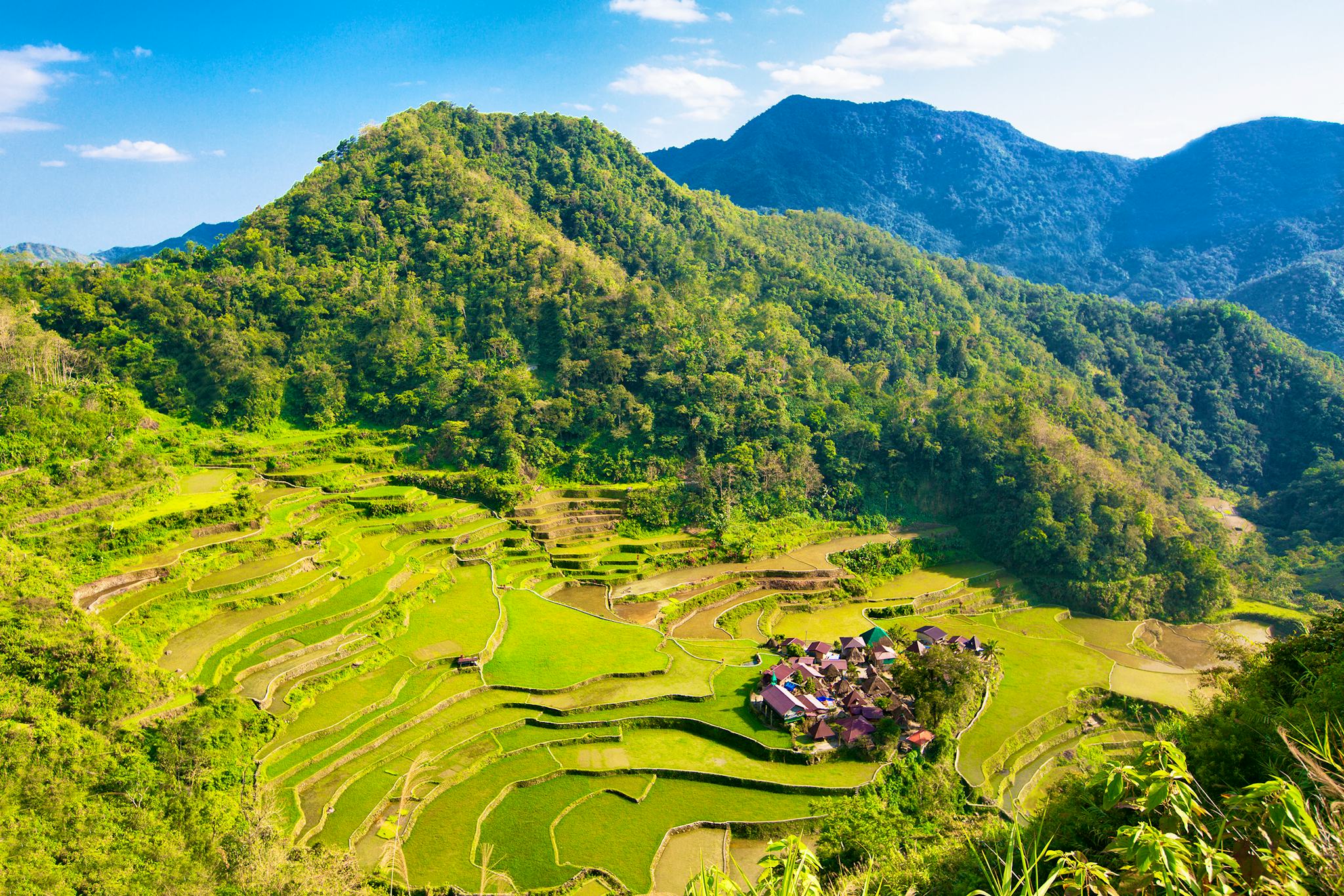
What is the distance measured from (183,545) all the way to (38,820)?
11.9 meters

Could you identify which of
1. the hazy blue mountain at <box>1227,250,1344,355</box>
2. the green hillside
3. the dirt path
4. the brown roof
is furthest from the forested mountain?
the hazy blue mountain at <box>1227,250,1344,355</box>

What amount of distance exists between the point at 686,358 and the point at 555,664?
2085 centimetres

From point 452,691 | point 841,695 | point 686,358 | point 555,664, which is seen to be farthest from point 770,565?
point 452,691

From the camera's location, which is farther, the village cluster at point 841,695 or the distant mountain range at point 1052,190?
the distant mountain range at point 1052,190

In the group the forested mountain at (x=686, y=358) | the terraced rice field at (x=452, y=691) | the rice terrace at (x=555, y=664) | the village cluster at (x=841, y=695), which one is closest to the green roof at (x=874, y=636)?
the rice terrace at (x=555, y=664)

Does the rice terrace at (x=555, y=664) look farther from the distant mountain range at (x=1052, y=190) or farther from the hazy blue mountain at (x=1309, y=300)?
the distant mountain range at (x=1052, y=190)

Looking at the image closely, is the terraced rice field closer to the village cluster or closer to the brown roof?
the brown roof

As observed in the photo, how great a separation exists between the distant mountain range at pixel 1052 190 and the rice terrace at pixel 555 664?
7064cm

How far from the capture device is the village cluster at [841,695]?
17688 millimetres

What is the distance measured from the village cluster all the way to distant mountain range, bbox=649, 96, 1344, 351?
75.7m

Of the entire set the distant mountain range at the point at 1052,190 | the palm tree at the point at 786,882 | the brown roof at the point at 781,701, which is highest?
the distant mountain range at the point at 1052,190

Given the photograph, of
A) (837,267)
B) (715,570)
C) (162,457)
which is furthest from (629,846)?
(837,267)

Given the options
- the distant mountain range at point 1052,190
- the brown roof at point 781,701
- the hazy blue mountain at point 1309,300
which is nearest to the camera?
the brown roof at point 781,701

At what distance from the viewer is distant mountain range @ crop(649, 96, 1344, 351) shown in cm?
8375
